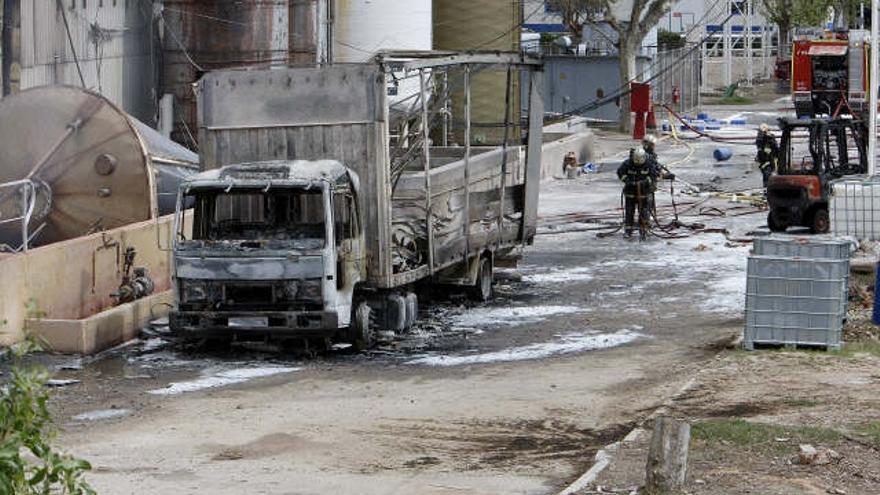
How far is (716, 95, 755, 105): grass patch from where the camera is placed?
2579 inches

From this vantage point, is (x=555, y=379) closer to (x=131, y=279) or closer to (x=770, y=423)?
(x=770, y=423)

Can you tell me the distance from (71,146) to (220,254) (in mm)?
5462

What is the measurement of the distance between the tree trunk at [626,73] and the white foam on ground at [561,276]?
2656cm

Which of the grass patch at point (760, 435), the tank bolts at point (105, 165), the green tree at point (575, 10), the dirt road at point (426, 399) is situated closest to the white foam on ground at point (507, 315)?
the dirt road at point (426, 399)

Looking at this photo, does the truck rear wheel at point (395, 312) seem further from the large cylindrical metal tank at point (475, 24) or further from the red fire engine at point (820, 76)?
the large cylindrical metal tank at point (475, 24)

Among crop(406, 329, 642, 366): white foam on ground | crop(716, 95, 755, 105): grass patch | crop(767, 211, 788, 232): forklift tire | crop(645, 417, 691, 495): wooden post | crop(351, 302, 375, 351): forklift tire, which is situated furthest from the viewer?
crop(716, 95, 755, 105): grass patch

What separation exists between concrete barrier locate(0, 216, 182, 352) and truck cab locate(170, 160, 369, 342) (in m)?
1.37

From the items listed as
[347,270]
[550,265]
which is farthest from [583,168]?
[347,270]

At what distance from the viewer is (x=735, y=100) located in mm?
66312

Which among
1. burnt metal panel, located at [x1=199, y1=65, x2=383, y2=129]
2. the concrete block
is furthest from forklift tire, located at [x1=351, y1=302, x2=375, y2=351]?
the concrete block

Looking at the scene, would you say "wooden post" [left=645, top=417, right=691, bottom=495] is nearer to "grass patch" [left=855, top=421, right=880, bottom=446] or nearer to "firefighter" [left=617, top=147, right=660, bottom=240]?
"grass patch" [left=855, top=421, right=880, bottom=446]

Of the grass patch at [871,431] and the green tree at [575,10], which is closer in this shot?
the grass patch at [871,431]

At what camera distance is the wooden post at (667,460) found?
1106cm

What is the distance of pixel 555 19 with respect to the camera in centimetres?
8288
